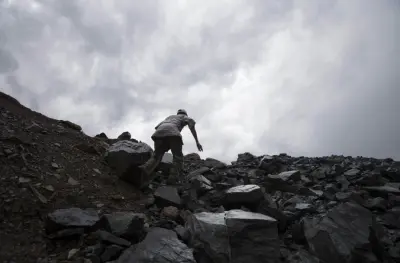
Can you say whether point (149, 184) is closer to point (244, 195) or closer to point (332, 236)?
point (244, 195)

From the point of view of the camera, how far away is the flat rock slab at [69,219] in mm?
3242

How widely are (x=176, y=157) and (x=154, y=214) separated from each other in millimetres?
1958

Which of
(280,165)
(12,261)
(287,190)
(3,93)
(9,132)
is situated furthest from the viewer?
(280,165)

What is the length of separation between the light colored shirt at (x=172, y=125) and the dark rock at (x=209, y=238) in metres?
2.71

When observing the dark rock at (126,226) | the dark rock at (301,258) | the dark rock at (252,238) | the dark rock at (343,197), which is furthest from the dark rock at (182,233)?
the dark rock at (343,197)

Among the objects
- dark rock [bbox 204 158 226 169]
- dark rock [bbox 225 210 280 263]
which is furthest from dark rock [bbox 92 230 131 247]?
dark rock [bbox 204 158 226 169]

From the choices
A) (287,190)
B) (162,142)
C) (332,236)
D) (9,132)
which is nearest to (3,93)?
(9,132)

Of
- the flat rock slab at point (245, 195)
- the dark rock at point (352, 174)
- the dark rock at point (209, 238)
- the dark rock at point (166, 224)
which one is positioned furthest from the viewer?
the dark rock at point (352, 174)

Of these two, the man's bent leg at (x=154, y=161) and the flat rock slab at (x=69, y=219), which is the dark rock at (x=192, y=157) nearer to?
the man's bent leg at (x=154, y=161)

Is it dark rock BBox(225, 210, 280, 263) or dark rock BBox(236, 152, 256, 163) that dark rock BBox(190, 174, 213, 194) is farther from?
dark rock BBox(236, 152, 256, 163)

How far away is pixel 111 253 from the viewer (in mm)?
2969

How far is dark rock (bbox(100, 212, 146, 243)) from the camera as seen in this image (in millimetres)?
3324

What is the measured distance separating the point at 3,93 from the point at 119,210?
6.00 m

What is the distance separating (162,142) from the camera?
611 centimetres
